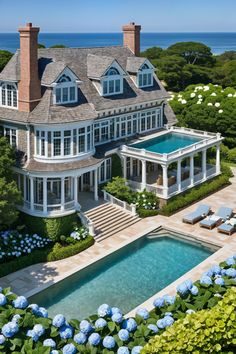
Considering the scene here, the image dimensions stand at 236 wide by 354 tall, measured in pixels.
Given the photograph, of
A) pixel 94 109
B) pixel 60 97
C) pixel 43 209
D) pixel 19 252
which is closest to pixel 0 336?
pixel 19 252

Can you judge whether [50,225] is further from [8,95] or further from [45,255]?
[8,95]

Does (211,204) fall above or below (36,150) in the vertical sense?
below

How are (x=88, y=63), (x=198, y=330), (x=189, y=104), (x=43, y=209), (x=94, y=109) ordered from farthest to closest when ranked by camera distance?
(x=189, y=104) → (x=88, y=63) → (x=94, y=109) → (x=43, y=209) → (x=198, y=330)

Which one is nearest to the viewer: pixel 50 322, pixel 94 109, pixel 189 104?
pixel 50 322

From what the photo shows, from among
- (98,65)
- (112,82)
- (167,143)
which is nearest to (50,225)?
(112,82)

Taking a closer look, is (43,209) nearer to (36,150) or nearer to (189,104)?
(36,150)
